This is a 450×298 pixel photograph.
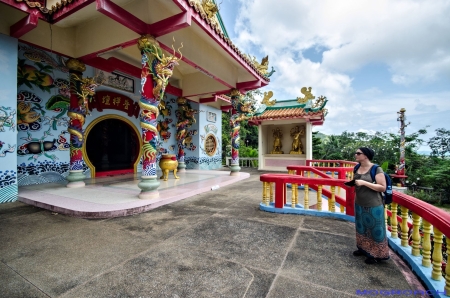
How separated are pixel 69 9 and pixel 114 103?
4.06m

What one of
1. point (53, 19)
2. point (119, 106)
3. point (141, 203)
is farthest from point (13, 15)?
point (141, 203)

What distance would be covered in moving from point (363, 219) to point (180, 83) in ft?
29.6

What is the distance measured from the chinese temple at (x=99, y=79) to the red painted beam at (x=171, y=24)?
2 centimetres

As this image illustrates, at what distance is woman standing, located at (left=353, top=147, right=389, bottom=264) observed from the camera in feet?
7.18

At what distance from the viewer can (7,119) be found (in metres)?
4.52

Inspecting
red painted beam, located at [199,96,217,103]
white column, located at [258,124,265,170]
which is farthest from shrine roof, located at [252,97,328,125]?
red painted beam, located at [199,96,217,103]

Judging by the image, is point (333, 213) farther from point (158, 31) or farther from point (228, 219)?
point (158, 31)

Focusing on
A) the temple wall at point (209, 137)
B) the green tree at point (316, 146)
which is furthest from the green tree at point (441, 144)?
the temple wall at point (209, 137)

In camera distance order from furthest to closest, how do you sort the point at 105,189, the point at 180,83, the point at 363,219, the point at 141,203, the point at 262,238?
the point at 180,83 < the point at 105,189 < the point at 141,203 < the point at 262,238 < the point at 363,219

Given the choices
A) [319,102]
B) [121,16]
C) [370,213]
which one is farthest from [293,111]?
[370,213]

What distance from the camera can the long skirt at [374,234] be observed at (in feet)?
7.20

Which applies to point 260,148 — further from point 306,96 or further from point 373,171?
point 373,171

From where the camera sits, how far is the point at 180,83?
9672 mm

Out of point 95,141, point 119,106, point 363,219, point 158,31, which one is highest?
point 158,31
